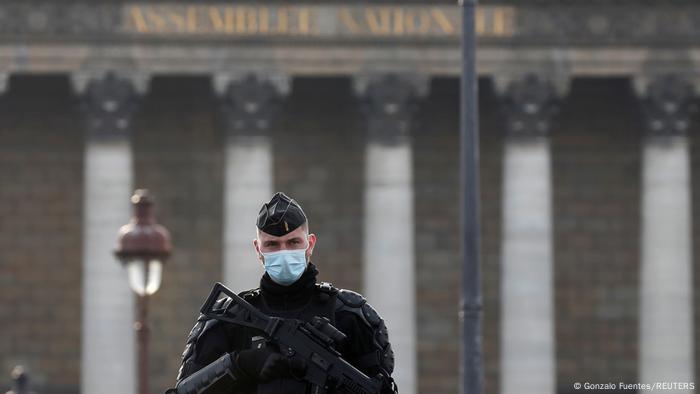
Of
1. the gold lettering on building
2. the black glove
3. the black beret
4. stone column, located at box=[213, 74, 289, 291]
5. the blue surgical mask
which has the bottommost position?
the black glove

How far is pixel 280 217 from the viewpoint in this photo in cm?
1289

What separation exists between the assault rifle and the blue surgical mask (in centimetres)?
22

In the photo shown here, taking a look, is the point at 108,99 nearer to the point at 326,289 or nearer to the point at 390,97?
the point at 390,97

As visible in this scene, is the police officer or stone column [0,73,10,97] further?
stone column [0,73,10,97]

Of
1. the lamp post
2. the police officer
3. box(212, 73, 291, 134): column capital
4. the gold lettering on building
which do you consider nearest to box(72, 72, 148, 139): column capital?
the gold lettering on building

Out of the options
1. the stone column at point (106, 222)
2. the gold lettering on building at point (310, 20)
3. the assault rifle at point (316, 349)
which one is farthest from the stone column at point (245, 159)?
the assault rifle at point (316, 349)

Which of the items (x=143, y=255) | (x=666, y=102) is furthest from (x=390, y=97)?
(x=143, y=255)

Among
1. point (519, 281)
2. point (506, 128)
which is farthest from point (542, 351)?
point (506, 128)

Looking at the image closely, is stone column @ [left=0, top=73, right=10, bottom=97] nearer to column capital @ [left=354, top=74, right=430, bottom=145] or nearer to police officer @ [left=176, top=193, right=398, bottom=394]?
column capital @ [left=354, top=74, right=430, bottom=145]

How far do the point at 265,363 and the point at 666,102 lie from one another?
142ft

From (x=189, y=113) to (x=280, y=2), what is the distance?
416 centimetres

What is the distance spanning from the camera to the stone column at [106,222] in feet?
177

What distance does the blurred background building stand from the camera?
54.4 m

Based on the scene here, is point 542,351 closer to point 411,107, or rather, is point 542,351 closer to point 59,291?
point 411,107
